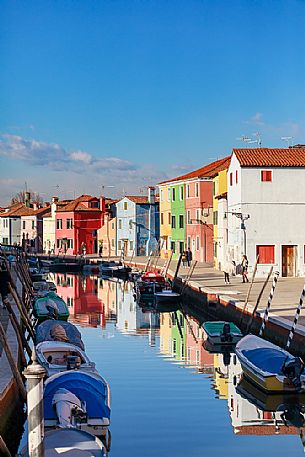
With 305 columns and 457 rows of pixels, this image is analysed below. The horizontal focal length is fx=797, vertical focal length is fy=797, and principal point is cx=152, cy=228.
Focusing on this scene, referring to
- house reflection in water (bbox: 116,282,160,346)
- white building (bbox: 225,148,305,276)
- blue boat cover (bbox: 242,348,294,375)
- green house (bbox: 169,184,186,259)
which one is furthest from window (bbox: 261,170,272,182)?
green house (bbox: 169,184,186,259)

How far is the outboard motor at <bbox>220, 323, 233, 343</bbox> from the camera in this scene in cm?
2562

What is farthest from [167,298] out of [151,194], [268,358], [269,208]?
[151,194]

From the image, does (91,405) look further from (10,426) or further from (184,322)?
(184,322)

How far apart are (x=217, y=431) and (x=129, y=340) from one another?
13609 mm

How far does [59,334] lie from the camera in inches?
829

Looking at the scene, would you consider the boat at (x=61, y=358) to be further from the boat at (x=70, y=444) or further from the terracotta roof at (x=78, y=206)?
the terracotta roof at (x=78, y=206)

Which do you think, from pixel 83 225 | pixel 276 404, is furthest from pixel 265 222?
pixel 83 225

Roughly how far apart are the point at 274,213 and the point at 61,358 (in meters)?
27.1

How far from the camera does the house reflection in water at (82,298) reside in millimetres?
36219

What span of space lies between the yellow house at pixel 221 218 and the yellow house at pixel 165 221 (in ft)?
57.7

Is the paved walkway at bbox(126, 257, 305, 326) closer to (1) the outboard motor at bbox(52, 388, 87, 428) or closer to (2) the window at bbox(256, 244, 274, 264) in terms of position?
(2) the window at bbox(256, 244, 274, 264)

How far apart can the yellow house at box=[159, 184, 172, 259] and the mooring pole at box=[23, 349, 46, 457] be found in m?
63.5

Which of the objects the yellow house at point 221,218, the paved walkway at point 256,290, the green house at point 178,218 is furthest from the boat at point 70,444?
the green house at point 178,218

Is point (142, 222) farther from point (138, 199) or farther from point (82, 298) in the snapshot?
point (82, 298)
